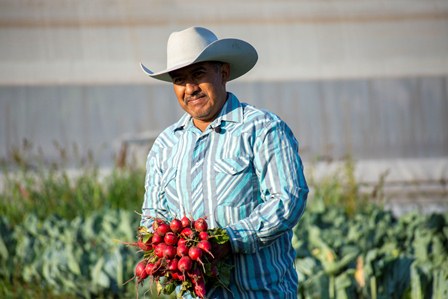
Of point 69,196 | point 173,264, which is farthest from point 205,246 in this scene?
point 69,196

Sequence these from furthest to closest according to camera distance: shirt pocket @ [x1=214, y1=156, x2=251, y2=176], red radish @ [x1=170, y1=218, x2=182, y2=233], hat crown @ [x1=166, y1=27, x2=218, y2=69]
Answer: hat crown @ [x1=166, y1=27, x2=218, y2=69], shirt pocket @ [x1=214, y1=156, x2=251, y2=176], red radish @ [x1=170, y1=218, x2=182, y2=233]

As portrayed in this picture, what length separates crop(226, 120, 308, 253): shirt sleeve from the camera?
311cm

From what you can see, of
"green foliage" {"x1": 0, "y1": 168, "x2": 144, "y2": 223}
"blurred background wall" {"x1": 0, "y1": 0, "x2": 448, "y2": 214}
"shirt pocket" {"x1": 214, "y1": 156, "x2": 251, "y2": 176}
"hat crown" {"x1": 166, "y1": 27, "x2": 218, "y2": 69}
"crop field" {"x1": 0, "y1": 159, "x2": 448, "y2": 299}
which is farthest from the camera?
"blurred background wall" {"x1": 0, "y1": 0, "x2": 448, "y2": 214}

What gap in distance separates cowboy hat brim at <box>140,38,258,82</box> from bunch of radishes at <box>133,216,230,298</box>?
0.59 metres

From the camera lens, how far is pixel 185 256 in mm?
2990

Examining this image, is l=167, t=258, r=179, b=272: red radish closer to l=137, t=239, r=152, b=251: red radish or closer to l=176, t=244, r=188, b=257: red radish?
l=176, t=244, r=188, b=257: red radish

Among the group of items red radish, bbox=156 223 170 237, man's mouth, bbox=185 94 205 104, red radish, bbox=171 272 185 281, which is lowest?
red radish, bbox=171 272 185 281

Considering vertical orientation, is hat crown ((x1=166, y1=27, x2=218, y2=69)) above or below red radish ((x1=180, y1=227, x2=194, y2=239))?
above

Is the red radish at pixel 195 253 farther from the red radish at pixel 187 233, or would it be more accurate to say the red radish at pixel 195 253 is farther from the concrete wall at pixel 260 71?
the concrete wall at pixel 260 71

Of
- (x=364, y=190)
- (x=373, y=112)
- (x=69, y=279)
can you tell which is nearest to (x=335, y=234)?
(x=69, y=279)

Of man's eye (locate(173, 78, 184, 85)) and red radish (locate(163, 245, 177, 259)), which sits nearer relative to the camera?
red radish (locate(163, 245, 177, 259))

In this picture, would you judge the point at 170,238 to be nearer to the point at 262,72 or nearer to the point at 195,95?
the point at 195,95

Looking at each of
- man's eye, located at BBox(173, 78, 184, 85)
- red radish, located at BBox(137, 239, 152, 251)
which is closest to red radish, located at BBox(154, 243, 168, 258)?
red radish, located at BBox(137, 239, 152, 251)

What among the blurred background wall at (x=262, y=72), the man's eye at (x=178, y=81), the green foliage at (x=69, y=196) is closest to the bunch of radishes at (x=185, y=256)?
the man's eye at (x=178, y=81)
